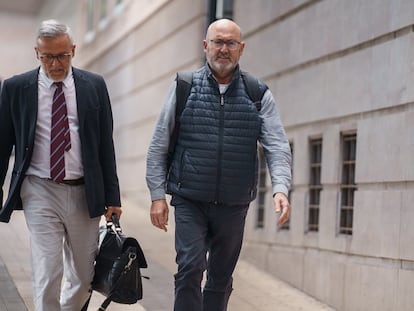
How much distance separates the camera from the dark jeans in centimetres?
465

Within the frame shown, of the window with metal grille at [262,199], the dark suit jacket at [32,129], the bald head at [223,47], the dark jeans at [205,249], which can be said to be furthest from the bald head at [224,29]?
the window with metal grille at [262,199]

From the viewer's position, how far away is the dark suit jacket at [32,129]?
186 inches

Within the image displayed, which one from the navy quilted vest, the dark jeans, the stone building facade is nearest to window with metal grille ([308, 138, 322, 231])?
the stone building facade

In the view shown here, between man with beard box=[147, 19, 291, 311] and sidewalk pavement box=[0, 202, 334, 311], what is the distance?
88.8 inches

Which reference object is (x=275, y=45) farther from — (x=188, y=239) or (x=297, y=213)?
(x=188, y=239)

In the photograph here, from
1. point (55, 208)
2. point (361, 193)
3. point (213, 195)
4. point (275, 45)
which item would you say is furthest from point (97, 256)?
point (275, 45)

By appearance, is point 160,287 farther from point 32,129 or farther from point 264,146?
point 32,129

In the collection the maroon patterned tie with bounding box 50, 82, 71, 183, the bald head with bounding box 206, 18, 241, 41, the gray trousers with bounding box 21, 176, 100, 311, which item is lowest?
the gray trousers with bounding box 21, 176, 100, 311

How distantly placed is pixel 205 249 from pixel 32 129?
4.05 ft

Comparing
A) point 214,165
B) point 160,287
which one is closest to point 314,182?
point 160,287

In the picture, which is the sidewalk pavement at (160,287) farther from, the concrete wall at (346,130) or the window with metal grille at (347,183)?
the window with metal grille at (347,183)

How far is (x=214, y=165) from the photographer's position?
15.3 feet

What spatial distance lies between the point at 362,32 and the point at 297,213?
87.4 inches

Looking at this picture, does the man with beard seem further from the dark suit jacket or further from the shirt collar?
the shirt collar
